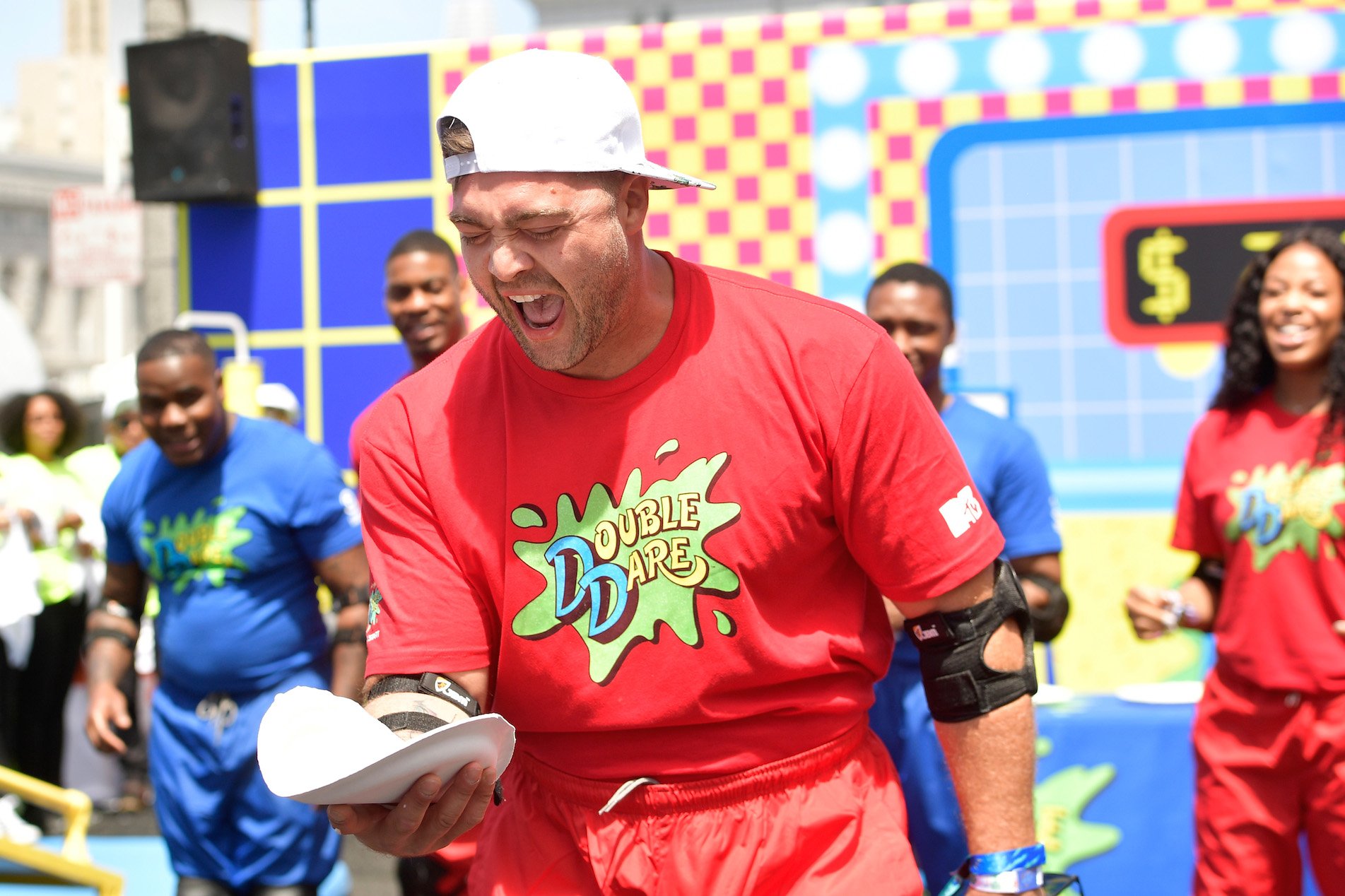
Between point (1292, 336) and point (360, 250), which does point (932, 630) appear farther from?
point (360, 250)

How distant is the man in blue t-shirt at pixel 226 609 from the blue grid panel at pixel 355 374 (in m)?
5.43

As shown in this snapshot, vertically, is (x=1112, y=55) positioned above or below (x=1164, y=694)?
above

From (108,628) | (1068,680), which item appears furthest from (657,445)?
(1068,680)

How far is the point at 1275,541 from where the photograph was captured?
10.7 feet

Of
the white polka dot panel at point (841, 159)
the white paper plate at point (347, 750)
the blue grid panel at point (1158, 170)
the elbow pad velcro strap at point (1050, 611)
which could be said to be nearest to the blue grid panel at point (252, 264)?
the white polka dot panel at point (841, 159)

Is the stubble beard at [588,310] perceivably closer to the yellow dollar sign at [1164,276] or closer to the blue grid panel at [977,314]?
the yellow dollar sign at [1164,276]

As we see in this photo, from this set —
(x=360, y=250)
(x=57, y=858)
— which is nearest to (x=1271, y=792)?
(x=57, y=858)

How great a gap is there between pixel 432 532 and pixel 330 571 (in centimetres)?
204

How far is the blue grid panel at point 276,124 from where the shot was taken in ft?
31.0

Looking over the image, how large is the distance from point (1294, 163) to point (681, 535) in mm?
6616

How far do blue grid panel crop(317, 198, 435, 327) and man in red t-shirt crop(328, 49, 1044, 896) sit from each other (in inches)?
299

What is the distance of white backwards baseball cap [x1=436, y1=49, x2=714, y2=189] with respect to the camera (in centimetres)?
166

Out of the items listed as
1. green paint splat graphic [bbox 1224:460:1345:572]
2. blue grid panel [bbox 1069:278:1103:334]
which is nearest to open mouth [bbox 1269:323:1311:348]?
green paint splat graphic [bbox 1224:460:1345:572]

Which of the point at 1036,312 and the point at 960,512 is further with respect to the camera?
the point at 1036,312
